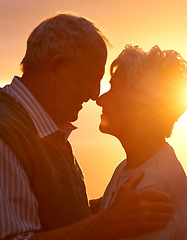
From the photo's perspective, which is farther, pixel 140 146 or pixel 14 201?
pixel 140 146

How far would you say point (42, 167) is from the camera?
2.79m

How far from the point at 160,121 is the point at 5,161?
136cm

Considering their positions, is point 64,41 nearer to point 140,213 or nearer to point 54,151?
point 54,151

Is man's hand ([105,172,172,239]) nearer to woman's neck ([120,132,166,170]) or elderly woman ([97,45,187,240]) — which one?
elderly woman ([97,45,187,240])

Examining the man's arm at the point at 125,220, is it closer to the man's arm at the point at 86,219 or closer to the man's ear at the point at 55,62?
the man's arm at the point at 86,219

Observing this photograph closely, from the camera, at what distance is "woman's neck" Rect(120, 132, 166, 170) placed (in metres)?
3.16

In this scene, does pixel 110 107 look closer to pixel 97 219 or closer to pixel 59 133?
pixel 59 133

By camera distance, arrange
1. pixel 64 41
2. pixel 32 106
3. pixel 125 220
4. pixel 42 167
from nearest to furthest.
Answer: pixel 125 220 → pixel 42 167 → pixel 32 106 → pixel 64 41

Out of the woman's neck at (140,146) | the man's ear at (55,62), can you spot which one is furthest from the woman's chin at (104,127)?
the man's ear at (55,62)

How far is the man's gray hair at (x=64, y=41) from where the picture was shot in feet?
Result: 10.4

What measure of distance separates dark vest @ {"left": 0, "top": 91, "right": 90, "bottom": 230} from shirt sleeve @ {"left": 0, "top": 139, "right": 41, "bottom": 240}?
0.09 meters

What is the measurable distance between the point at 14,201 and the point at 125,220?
737 mm

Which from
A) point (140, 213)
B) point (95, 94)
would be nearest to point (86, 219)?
point (140, 213)

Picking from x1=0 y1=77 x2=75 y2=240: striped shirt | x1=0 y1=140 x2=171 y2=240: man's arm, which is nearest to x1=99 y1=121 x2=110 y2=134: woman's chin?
x1=0 y1=140 x2=171 y2=240: man's arm
